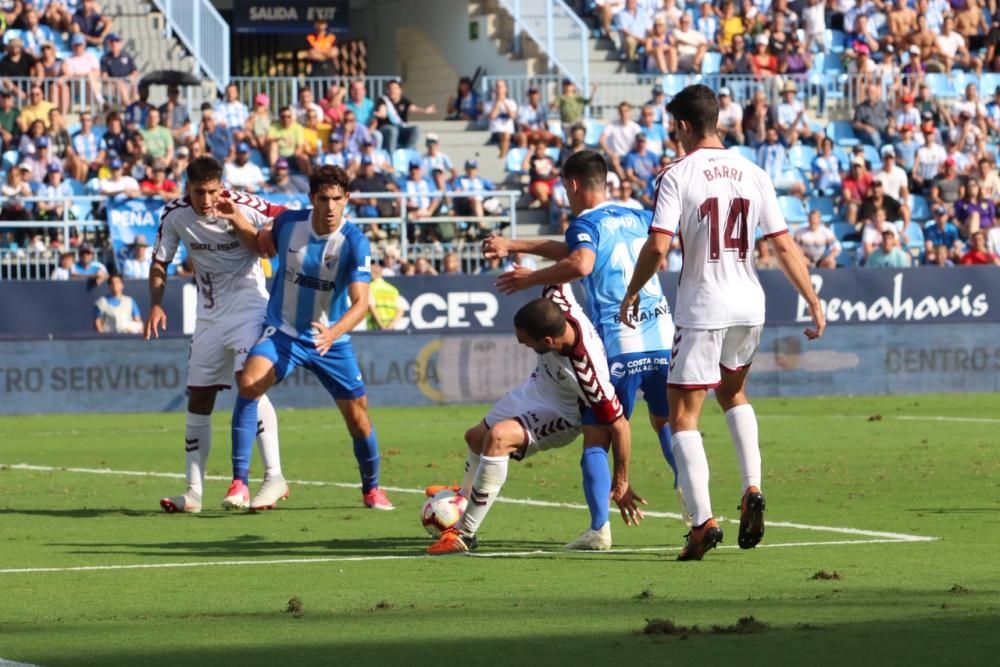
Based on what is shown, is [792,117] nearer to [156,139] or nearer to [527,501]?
[156,139]

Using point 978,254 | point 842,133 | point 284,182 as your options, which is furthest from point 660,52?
point 284,182

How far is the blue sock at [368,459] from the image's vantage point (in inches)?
511

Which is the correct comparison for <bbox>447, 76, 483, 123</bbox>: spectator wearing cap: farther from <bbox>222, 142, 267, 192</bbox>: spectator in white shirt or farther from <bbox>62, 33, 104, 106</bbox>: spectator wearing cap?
<bbox>62, 33, 104, 106</bbox>: spectator wearing cap

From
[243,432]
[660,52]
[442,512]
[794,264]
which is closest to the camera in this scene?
[794,264]

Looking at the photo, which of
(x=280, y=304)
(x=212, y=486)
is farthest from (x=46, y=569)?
(x=212, y=486)

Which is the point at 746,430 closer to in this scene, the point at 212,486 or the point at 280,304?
the point at 280,304

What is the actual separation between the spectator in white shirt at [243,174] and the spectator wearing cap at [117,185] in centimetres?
146

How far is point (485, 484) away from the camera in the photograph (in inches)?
397

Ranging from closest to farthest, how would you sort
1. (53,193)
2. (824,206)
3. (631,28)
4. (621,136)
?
(53,193) < (621,136) < (824,206) < (631,28)

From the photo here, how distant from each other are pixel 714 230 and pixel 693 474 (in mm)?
1205

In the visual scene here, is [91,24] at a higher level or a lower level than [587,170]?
higher

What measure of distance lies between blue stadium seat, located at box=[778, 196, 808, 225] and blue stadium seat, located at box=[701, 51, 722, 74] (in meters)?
4.09

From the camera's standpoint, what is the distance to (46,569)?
32.2 ft

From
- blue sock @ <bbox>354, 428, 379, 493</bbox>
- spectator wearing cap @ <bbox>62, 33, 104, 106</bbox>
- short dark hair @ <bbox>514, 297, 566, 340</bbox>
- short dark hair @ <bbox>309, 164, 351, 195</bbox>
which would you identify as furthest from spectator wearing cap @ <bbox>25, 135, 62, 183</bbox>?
short dark hair @ <bbox>514, 297, 566, 340</bbox>
